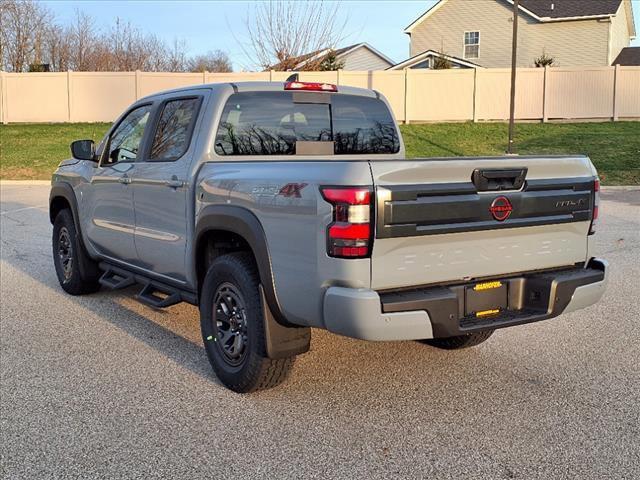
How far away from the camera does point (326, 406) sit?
164 inches

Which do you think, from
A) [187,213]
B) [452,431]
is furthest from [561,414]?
[187,213]

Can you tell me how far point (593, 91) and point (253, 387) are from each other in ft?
88.0

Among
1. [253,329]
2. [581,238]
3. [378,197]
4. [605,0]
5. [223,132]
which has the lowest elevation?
[253,329]

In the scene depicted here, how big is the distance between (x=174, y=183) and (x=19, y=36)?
42.0 m

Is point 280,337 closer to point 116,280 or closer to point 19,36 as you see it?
point 116,280

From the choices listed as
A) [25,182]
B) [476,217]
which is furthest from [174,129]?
[25,182]

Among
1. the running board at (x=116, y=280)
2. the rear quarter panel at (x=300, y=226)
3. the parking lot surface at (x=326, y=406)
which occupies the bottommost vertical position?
the parking lot surface at (x=326, y=406)

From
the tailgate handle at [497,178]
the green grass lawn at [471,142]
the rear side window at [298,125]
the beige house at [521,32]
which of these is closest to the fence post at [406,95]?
the green grass lawn at [471,142]

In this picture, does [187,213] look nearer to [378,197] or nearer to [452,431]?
[378,197]

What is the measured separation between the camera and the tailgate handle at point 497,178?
12.3ft

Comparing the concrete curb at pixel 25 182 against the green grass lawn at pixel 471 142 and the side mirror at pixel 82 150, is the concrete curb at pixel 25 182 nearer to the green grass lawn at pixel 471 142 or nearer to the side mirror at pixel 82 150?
the green grass lawn at pixel 471 142

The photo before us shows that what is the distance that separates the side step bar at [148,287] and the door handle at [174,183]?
80 cm

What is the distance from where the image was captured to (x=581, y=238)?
14.3 ft

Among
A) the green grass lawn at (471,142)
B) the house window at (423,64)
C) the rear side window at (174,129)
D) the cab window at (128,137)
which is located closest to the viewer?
the rear side window at (174,129)
